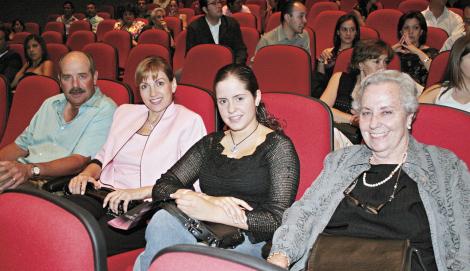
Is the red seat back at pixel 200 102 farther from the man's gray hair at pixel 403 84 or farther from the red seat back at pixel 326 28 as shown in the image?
the red seat back at pixel 326 28

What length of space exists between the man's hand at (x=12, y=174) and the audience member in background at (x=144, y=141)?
0.95ft

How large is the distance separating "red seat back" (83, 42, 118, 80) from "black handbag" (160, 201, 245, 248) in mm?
3112

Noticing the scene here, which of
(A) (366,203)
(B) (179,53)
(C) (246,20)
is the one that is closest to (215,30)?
(B) (179,53)

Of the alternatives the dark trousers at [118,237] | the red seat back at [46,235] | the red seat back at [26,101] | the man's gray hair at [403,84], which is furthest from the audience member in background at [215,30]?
the red seat back at [46,235]

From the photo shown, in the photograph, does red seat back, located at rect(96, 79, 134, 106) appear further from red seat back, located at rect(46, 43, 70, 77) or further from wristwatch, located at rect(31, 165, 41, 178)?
red seat back, located at rect(46, 43, 70, 77)

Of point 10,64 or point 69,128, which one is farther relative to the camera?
point 10,64

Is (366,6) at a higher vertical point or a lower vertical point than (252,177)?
higher

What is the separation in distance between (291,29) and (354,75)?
147 centimetres

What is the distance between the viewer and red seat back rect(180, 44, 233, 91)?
173 inches

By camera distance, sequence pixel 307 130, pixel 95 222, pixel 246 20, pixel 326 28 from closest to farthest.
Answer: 1. pixel 95 222
2. pixel 307 130
3. pixel 326 28
4. pixel 246 20

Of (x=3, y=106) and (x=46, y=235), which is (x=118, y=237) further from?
(x=3, y=106)

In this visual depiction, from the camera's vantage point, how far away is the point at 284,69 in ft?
13.4

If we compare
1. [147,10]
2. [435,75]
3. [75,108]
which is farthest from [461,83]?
[147,10]

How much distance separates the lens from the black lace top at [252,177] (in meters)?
2.14
